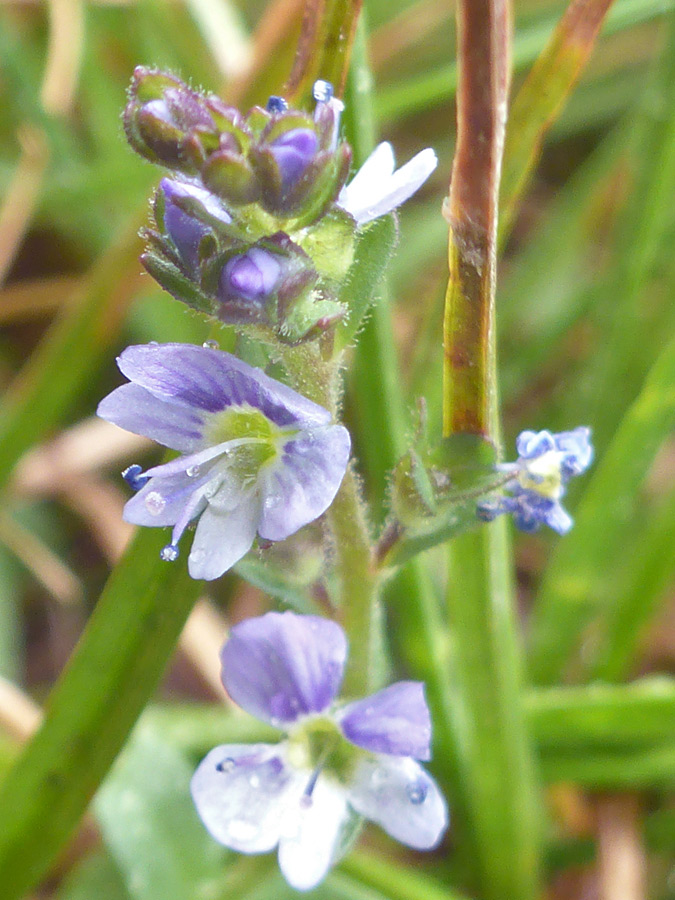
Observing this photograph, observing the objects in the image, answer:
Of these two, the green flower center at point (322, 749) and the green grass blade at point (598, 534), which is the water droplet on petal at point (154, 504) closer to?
the green flower center at point (322, 749)

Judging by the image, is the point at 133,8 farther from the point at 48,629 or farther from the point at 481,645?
the point at 481,645

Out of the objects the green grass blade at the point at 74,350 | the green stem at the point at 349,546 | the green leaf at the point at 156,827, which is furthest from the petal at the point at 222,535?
the green grass blade at the point at 74,350

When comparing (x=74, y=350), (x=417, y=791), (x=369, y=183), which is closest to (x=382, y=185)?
(x=369, y=183)

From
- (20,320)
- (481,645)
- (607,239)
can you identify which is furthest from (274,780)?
(607,239)

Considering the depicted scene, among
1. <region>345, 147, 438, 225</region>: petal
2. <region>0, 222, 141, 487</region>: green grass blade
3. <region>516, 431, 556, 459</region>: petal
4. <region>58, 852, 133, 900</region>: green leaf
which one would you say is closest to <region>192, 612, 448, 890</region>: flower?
<region>516, 431, 556, 459</region>: petal

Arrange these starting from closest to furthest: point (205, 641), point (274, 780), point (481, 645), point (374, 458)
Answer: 1. point (274, 780)
2. point (481, 645)
3. point (374, 458)
4. point (205, 641)

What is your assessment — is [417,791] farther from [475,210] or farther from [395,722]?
[475,210]

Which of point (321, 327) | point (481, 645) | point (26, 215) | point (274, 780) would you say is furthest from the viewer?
point (26, 215)
